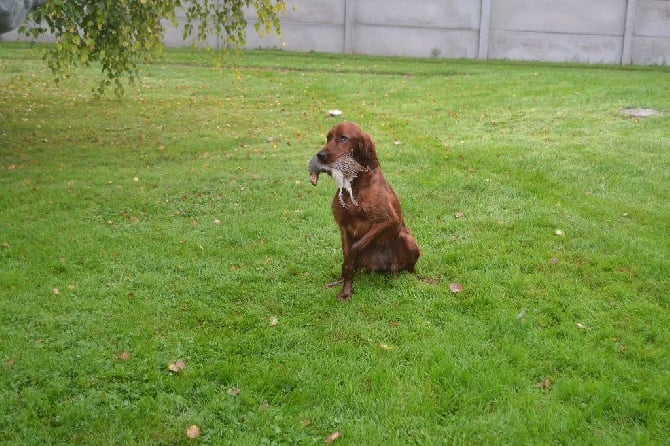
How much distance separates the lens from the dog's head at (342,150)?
502 cm

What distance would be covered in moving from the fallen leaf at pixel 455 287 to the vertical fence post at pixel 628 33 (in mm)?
19812

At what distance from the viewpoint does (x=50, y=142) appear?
35.7 feet

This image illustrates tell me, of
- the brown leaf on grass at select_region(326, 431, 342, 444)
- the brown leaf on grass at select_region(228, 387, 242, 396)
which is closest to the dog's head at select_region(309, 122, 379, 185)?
the brown leaf on grass at select_region(228, 387, 242, 396)

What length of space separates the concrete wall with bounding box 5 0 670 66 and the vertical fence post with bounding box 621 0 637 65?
3 cm

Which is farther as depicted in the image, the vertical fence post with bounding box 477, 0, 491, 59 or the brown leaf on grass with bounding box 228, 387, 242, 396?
the vertical fence post with bounding box 477, 0, 491, 59

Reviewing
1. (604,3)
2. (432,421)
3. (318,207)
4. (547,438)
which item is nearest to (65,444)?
(432,421)

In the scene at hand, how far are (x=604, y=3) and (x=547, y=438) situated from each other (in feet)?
71.0

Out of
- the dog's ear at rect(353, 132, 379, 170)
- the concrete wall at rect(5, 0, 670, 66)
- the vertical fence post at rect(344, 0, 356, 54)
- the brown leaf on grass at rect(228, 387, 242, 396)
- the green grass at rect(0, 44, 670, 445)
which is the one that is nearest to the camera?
the green grass at rect(0, 44, 670, 445)

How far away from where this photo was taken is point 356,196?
5250mm

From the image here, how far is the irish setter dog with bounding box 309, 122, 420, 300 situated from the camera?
5.05m

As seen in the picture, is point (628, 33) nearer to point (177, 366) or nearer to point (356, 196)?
point (356, 196)

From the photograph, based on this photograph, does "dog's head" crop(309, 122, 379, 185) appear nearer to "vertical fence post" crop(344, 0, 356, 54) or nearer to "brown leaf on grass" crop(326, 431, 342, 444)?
"brown leaf on grass" crop(326, 431, 342, 444)

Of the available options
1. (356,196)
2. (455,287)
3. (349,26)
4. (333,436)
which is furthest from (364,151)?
(349,26)

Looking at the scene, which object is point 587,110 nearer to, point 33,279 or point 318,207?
point 318,207
